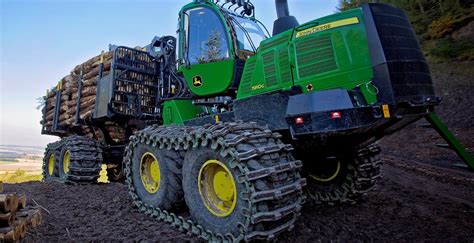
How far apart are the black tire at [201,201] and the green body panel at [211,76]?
4.99ft

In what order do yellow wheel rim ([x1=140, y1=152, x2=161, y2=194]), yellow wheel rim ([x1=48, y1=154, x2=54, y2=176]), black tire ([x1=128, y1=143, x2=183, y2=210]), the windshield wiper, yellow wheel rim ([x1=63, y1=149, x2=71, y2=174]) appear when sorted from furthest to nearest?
1. yellow wheel rim ([x1=48, y1=154, x2=54, y2=176])
2. yellow wheel rim ([x1=63, y1=149, x2=71, y2=174])
3. the windshield wiper
4. yellow wheel rim ([x1=140, y1=152, x2=161, y2=194])
5. black tire ([x1=128, y1=143, x2=183, y2=210])

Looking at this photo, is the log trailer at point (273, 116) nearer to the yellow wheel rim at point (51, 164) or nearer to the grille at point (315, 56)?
the grille at point (315, 56)

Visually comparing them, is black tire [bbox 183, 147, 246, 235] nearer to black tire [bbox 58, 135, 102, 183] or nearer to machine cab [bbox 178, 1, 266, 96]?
machine cab [bbox 178, 1, 266, 96]

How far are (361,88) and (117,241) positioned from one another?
310cm

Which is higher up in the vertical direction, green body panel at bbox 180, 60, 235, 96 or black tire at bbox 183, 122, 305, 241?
green body panel at bbox 180, 60, 235, 96

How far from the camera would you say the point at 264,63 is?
4266mm

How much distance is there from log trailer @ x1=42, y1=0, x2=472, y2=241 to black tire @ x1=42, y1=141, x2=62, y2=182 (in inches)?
166

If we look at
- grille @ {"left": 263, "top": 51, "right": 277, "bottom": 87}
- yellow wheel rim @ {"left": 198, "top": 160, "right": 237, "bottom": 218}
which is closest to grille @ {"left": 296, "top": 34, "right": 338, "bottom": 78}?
grille @ {"left": 263, "top": 51, "right": 277, "bottom": 87}

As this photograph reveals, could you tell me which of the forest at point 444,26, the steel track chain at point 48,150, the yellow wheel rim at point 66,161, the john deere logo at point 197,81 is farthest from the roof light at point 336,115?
the forest at point 444,26

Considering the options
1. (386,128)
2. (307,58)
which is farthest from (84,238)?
(386,128)

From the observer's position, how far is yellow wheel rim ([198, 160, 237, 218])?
3.50m

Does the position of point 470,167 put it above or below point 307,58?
below

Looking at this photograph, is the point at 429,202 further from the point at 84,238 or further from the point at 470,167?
the point at 84,238

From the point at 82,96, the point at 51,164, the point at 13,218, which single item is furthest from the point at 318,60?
the point at 51,164
